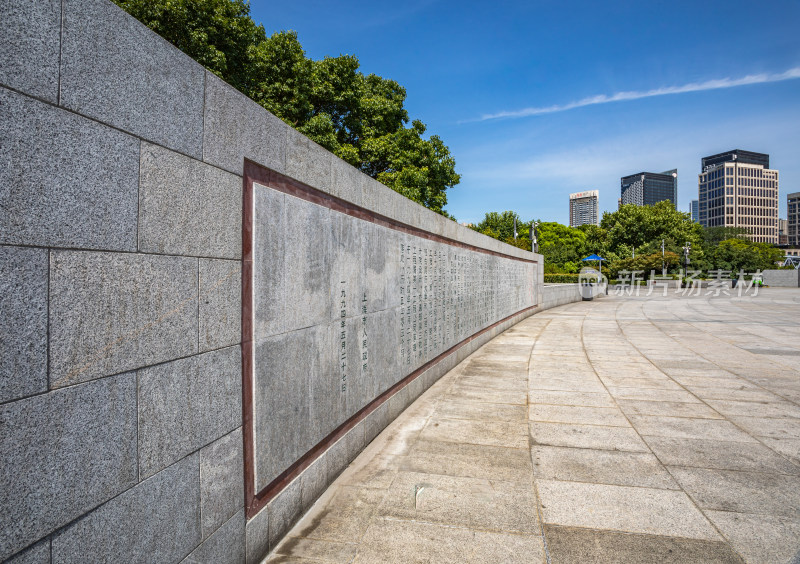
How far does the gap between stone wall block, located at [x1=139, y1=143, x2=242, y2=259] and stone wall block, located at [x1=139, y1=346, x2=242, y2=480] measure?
55 cm

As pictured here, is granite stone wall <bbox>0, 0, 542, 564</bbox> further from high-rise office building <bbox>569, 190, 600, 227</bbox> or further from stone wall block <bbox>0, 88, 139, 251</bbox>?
high-rise office building <bbox>569, 190, 600, 227</bbox>

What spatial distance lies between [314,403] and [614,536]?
2.29m

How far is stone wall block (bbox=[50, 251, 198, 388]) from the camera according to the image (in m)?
1.56

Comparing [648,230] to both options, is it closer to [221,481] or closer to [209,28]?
[209,28]

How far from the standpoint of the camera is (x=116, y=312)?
1.76 metres

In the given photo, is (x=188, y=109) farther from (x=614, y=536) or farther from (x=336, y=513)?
(x=614, y=536)

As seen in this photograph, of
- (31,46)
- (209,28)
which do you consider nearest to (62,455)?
(31,46)

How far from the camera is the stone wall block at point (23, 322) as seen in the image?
1.38 metres

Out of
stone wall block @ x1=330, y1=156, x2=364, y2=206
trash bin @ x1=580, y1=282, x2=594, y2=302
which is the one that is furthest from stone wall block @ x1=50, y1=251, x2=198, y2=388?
trash bin @ x1=580, y1=282, x2=594, y2=302

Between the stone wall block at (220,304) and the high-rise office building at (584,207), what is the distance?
19627cm

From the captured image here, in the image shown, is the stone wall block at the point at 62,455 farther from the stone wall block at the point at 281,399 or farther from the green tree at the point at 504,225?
the green tree at the point at 504,225

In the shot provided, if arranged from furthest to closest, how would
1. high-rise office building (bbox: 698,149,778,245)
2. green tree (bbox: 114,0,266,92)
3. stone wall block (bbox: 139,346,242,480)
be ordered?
high-rise office building (bbox: 698,149,778,245)
green tree (bbox: 114,0,266,92)
stone wall block (bbox: 139,346,242,480)

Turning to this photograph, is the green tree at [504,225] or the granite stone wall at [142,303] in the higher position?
the green tree at [504,225]

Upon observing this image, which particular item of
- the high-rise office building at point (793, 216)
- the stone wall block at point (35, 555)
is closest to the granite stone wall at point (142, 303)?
the stone wall block at point (35, 555)
